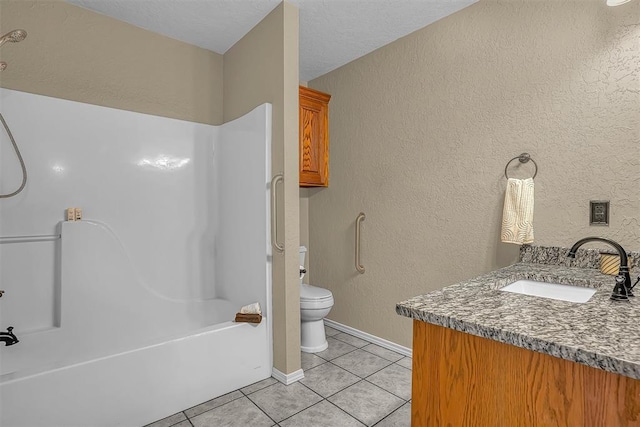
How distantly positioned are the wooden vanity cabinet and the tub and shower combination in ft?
4.53

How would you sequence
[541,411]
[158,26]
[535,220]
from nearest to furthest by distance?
[541,411]
[535,220]
[158,26]

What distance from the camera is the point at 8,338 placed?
1.81 m

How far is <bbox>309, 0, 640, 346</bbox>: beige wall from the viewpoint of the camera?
5.36 feet

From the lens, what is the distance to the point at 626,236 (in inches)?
62.1

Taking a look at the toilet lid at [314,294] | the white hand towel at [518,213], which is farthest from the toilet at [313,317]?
the white hand towel at [518,213]

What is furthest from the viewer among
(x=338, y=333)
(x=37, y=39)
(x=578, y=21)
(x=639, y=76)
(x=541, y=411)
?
(x=338, y=333)

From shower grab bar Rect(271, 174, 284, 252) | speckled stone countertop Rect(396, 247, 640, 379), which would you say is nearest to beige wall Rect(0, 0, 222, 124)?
shower grab bar Rect(271, 174, 284, 252)

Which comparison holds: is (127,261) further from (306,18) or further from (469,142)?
(469,142)

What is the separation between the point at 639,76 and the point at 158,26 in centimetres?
295

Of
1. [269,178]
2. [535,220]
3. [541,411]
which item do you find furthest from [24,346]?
[535,220]

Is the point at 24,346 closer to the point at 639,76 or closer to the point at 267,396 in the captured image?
the point at 267,396

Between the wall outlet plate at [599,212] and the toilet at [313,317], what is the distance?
5.73ft

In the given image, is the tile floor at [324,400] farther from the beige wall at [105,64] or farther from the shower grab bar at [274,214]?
the beige wall at [105,64]

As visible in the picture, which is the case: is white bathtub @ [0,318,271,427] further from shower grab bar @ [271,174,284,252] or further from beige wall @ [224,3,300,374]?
shower grab bar @ [271,174,284,252]
